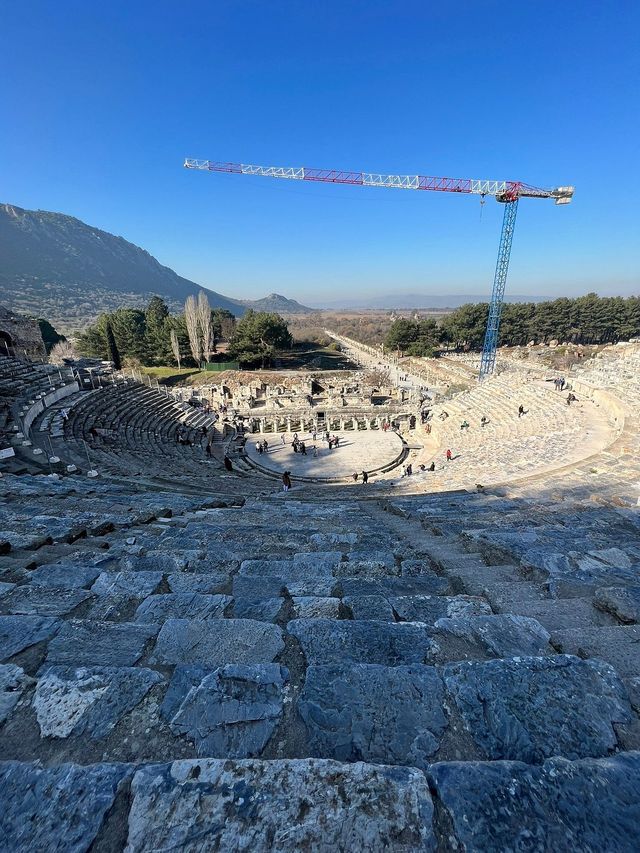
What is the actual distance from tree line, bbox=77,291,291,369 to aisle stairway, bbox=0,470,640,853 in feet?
142

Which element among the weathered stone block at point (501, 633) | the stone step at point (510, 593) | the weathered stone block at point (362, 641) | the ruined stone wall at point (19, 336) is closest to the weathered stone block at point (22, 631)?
the weathered stone block at point (362, 641)

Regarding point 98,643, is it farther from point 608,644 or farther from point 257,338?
point 257,338

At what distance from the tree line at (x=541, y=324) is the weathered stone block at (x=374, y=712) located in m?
55.1

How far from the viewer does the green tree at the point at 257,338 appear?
44281mm

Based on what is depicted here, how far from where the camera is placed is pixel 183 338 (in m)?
46.0

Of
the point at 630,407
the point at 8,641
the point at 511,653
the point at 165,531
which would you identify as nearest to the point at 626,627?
the point at 511,653

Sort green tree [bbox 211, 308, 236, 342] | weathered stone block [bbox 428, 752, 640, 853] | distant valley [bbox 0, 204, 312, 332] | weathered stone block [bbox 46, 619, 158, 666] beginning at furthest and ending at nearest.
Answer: distant valley [bbox 0, 204, 312, 332], green tree [bbox 211, 308, 236, 342], weathered stone block [bbox 46, 619, 158, 666], weathered stone block [bbox 428, 752, 640, 853]

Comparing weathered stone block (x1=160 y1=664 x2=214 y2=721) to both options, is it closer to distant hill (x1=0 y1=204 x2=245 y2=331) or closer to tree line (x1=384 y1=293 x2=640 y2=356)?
tree line (x1=384 y1=293 x2=640 y2=356)

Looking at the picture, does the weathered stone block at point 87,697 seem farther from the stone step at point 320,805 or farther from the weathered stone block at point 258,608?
the weathered stone block at point 258,608

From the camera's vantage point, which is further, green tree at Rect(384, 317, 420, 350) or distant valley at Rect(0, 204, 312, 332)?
distant valley at Rect(0, 204, 312, 332)

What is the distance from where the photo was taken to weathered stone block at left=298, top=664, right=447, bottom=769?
1374mm

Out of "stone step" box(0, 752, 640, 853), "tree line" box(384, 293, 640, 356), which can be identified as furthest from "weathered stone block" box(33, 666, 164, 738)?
"tree line" box(384, 293, 640, 356)

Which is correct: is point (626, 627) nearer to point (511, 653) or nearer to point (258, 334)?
point (511, 653)

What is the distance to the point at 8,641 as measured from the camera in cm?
205
